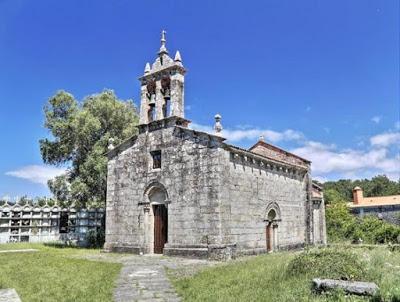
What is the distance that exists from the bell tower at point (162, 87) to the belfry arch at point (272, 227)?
635 centimetres

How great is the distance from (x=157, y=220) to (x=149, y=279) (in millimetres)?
7606

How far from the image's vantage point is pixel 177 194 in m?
16.6

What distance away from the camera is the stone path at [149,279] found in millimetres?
8062

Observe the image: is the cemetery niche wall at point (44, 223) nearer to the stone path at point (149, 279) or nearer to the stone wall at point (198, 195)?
the stone wall at point (198, 195)

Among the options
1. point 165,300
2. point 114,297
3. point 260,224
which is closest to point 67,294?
point 114,297

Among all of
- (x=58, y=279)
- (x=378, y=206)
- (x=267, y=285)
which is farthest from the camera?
(x=378, y=206)

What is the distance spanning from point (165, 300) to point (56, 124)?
1790 centimetres

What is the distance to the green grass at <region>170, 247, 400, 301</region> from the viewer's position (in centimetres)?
687

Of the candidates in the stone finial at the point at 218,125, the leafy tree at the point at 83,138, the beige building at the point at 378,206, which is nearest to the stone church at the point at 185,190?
the stone finial at the point at 218,125

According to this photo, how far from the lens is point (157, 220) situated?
58.0 feet

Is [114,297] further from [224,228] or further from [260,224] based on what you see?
[260,224]

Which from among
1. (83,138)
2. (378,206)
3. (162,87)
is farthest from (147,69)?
(378,206)

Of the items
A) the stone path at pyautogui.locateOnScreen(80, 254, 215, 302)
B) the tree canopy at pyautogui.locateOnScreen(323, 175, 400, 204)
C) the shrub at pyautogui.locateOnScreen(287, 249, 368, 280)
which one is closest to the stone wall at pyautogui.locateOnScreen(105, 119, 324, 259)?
the stone path at pyautogui.locateOnScreen(80, 254, 215, 302)

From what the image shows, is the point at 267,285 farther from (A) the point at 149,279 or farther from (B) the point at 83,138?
(B) the point at 83,138
